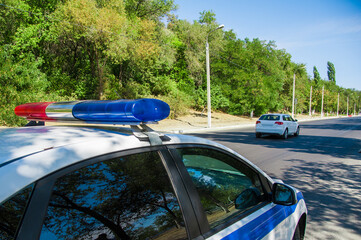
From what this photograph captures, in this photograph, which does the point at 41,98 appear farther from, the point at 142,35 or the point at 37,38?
the point at 142,35

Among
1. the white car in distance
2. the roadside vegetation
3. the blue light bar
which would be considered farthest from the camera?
the roadside vegetation

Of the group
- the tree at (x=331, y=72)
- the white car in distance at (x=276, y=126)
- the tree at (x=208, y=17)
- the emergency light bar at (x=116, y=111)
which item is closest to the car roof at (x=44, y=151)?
the emergency light bar at (x=116, y=111)

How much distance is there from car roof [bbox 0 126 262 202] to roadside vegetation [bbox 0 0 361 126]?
7694mm

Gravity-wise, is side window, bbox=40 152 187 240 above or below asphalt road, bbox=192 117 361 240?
above

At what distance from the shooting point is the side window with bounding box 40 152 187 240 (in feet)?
3.67

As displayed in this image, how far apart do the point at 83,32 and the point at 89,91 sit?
764 centimetres

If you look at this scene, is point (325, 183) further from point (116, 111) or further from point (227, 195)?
point (116, 111)

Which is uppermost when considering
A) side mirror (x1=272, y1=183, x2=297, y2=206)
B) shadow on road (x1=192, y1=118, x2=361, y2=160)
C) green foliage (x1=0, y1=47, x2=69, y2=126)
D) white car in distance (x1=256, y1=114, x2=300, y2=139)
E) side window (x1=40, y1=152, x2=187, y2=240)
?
green foliage (x1=0, y1=47, x2=69, y2=126)

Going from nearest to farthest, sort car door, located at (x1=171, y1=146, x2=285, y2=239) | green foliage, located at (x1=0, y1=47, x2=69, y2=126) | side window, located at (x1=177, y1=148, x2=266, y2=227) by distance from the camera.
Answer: car door, located at (x1=171, y1=146, x2=285, y2=239), side window, located at (x1=177, y1=148, x2=266, y2=227), green foliage, located at (x1=0, y1=47, x2=69, y2=126)

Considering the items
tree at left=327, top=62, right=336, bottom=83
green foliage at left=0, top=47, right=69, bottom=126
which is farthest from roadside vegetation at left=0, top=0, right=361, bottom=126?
tree at left=327, top=62, right=336, bottom=83

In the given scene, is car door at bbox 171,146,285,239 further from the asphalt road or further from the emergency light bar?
the asphalt road

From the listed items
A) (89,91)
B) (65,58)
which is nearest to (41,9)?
(65,58)

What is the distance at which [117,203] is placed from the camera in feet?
4.27

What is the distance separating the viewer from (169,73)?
1475 inches
